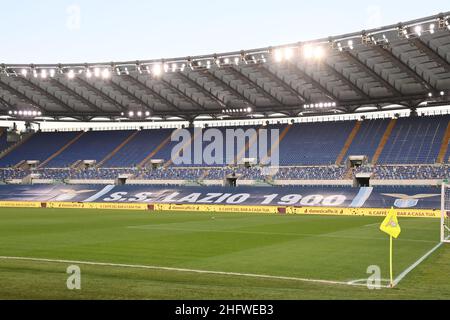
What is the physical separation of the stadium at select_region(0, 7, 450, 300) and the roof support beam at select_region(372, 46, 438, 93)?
199 millimetres

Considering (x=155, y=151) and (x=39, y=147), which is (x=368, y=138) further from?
(x=39, y=147)

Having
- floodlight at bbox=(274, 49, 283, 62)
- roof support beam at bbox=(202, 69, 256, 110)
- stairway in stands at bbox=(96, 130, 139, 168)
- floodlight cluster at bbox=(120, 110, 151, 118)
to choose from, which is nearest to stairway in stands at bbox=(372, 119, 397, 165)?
floodlight at bbox=(274, 49, 283, 62)

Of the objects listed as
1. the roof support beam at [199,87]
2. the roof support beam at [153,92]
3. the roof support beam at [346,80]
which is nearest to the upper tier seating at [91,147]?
the roof support beam at [153,92]

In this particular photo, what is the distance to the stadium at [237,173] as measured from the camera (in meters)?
14.2

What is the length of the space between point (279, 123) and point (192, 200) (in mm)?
22945

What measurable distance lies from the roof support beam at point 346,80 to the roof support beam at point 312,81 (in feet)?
9.17

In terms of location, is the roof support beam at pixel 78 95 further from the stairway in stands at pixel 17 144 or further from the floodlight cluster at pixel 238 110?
the floodlight cluster at pixel 238 110

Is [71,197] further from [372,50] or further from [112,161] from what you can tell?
[372,50]

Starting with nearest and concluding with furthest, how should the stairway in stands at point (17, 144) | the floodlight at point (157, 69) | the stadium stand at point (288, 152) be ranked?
the stadium stand at point (288, 152) → the floodlight at point (157, 69) → the stairway in stands at point (17, 144)

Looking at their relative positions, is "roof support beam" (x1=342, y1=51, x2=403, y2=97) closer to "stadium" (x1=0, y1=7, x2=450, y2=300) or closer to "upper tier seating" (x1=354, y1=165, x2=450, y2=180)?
"stadium" (x1=0, y1=7, x2=450, y2=300)

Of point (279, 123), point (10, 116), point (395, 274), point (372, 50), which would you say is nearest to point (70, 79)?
point (10, 116)

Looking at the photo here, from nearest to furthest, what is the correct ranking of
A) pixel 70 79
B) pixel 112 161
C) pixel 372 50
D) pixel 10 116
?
pixel 372 50 → pixel 70 79 → pixel 112 161 → pixel 10 116

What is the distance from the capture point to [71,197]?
6016cm

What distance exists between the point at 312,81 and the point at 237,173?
14465 millimetres
